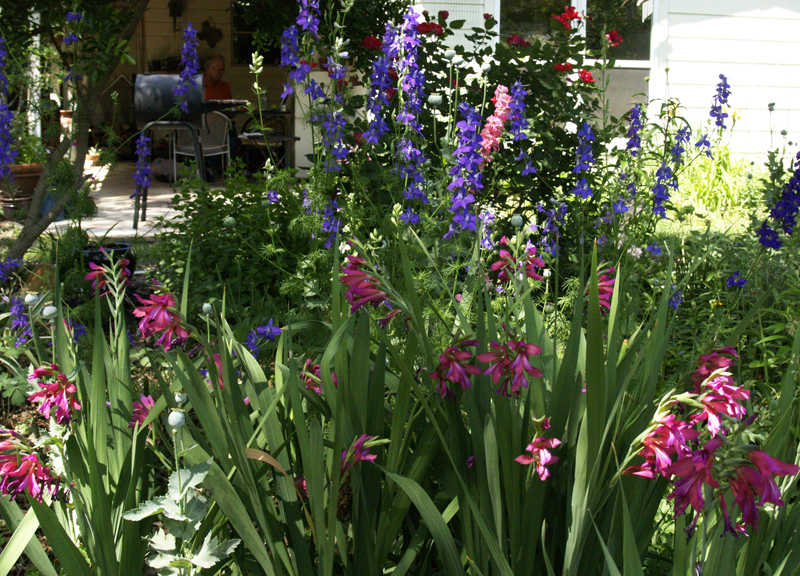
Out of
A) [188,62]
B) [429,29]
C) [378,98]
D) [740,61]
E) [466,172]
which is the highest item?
[740,61]

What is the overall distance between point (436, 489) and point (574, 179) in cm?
208

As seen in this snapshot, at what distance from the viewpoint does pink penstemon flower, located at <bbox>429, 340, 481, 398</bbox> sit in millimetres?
961

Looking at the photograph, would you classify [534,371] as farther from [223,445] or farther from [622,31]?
[622,31]

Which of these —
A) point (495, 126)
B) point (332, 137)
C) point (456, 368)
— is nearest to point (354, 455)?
point (456, 368)

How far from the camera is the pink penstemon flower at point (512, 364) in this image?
0.92 m

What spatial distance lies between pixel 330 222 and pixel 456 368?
136 cm

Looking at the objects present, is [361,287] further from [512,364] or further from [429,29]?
[429,29]

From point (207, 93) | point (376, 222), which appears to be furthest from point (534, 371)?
point (207, 93)

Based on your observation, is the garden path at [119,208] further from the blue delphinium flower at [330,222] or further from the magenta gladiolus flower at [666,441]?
the magenta gladiolus flower at [666,441]

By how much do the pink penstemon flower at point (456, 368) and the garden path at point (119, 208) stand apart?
2.84 m

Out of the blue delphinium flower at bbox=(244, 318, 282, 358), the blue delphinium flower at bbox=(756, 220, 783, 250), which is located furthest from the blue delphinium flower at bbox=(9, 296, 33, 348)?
the blue delphinium flower at bbox=(756, 220, 783, 250)

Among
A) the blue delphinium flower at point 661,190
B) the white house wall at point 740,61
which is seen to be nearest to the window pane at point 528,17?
the white house wall at point 740,61

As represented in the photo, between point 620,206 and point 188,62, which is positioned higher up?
point 188,62

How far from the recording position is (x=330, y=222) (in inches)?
88.8
